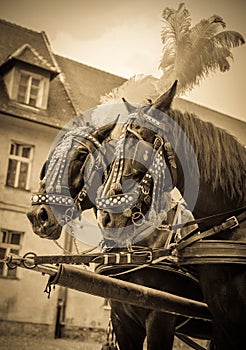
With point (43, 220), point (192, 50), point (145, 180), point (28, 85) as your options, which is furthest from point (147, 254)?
point (28, 85)

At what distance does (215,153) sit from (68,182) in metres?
0.76

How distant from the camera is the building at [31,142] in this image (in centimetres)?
415

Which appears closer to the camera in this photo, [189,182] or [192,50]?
[189,182]

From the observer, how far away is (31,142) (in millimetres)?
4645

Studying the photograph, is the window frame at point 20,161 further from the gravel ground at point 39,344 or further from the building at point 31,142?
the gravel ground at point 39,344

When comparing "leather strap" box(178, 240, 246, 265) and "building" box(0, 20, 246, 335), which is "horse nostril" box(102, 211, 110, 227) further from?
"building" box(0, 20, 246, 335)

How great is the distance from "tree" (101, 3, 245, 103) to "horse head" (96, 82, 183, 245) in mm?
1082

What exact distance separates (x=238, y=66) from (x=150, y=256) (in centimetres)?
246

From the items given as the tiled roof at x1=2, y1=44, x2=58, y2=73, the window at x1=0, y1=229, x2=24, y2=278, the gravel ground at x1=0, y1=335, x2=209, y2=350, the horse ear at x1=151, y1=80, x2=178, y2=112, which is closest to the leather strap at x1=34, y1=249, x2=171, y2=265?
the horse ear at x1=151, y1=80, x2=178, y2=112

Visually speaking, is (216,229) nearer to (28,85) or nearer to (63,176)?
(63,176)

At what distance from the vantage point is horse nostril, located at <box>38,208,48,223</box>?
2.07 metres

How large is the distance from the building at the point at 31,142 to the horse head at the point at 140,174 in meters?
2.08

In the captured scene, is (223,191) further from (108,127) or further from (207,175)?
(108,127)

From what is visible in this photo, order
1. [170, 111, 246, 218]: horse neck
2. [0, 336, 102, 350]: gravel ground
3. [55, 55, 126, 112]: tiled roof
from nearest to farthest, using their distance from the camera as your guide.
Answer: [170, 111, 246, 218]: horse neck < [0, 336, 102, 350]: gravel ground < [55, 55, 126, 112]: tiled roof
